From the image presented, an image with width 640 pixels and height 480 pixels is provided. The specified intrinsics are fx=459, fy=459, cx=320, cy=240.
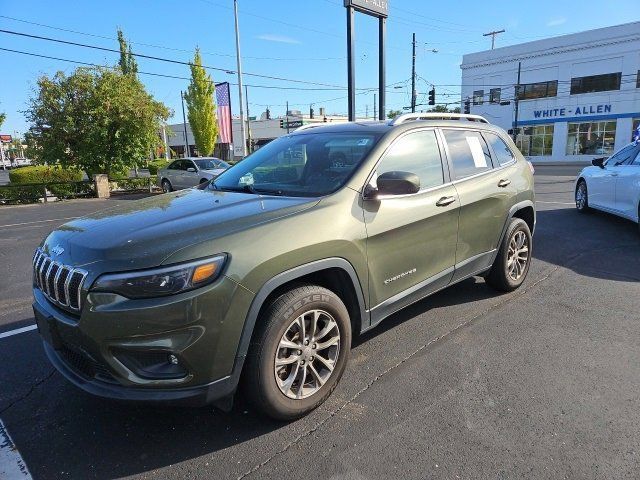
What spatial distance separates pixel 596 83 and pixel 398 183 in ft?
143

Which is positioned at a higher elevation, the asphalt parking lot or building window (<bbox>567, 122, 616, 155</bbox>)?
building window (<bbox>567, 122, 616, 155</bbox>)

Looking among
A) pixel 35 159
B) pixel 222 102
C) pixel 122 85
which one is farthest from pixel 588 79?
pixel 35 159

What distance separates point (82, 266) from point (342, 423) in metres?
1.72

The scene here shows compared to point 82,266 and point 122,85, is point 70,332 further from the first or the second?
point 122,85

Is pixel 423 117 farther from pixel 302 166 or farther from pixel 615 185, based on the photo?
pixel 615 185

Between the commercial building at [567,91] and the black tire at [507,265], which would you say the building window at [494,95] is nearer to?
the commercial building at [567,91]

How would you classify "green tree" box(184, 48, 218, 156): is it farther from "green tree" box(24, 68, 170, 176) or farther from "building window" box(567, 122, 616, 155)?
"building window" box(567, 122, 616, 155)

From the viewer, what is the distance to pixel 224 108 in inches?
1152

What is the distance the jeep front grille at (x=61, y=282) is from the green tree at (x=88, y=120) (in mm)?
18024

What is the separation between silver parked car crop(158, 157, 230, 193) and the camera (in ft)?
61.6

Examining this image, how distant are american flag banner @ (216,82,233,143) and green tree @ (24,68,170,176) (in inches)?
364

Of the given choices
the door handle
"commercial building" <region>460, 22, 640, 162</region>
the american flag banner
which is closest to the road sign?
the door handle

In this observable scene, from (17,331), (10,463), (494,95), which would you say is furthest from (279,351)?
(494,95)

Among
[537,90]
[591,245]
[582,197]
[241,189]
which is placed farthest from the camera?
[537,90]
